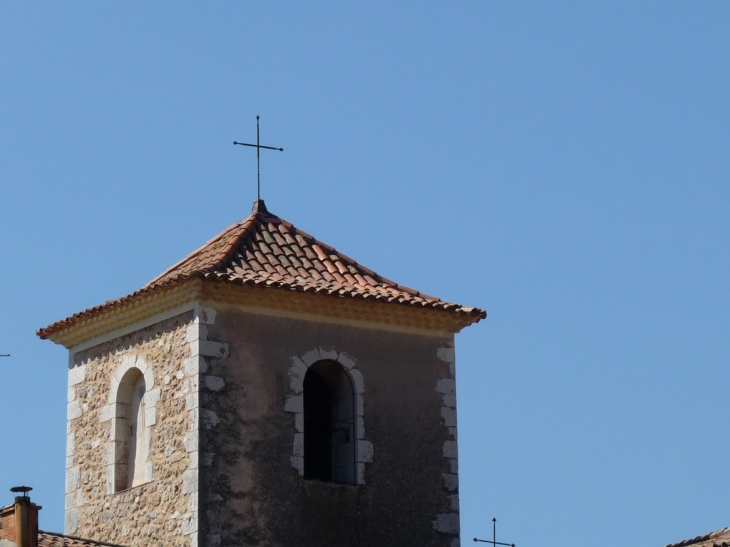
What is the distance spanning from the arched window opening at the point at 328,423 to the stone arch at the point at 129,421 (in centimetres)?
161

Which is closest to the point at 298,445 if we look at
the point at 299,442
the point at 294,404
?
the point at 299,442

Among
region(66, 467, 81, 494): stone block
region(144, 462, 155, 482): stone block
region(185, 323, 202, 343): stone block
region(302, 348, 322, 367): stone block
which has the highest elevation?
region(185, 323, 202, 343): stone block

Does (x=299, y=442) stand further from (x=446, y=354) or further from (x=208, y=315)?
(x=446, y=354)

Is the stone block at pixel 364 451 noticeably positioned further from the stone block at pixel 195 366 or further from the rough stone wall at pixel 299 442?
the stone block at pixel 195 366

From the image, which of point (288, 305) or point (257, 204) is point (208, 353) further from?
point (257, 204)

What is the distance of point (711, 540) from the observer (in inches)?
818

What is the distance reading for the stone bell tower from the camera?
2042cm

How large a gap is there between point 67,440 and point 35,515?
3068mm

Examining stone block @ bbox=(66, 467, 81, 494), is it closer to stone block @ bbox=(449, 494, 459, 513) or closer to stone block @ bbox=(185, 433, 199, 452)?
stone block @ bbox=(185, 433, 199, 452)

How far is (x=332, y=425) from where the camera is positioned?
70.7 feet

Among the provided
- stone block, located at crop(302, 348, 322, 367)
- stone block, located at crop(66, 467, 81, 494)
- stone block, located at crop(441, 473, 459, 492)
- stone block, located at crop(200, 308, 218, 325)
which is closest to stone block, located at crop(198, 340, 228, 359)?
stone block, located at crop(200, 308, 218, 325)

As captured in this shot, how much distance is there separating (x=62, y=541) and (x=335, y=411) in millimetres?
3221

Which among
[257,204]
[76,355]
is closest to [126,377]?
[76,355]

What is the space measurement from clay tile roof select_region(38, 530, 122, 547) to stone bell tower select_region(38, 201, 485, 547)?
55 cm
